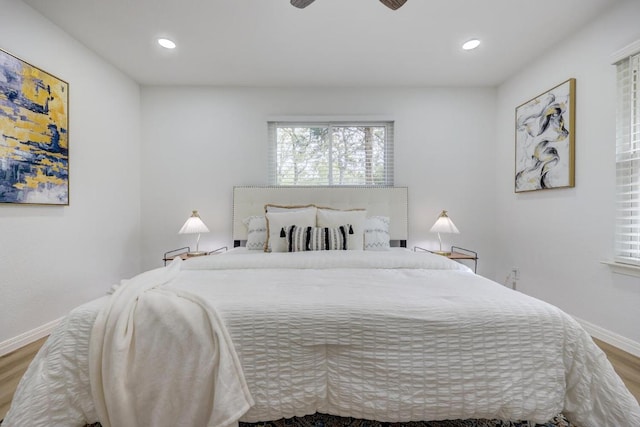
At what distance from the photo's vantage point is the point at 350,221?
97.6 inches

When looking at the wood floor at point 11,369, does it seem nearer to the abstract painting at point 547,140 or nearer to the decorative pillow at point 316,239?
the decorative pillow at point 316,239

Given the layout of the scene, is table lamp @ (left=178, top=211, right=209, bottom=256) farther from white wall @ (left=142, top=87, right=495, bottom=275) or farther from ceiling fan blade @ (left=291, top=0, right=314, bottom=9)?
ceiling fan blade @ (left=291, top=0, right=314, bottom=9)

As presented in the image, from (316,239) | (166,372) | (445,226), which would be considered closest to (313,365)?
(166,372)

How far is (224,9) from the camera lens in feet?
6.46

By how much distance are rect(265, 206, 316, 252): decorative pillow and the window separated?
2.79ft

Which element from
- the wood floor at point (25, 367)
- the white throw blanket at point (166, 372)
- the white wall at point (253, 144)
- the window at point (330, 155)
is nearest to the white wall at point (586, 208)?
the wood floor at point (25, 367)

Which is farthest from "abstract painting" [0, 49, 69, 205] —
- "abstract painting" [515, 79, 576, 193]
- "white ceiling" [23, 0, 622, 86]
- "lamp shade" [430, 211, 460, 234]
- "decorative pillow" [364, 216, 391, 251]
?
"abstract painting" [515, 79, 576, 193]

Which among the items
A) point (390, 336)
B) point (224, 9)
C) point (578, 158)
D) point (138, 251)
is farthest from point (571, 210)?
point (138, 251)

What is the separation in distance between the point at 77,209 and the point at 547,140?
4468 mm

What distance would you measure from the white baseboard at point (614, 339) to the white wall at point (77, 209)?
14.4 feet

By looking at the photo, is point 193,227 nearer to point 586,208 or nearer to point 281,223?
point 281,223

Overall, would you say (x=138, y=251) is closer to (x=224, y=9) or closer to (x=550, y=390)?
(x=224, y=9)

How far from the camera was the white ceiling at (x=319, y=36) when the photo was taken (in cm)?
Result: 196

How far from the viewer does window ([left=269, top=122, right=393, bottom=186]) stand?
3.27m
